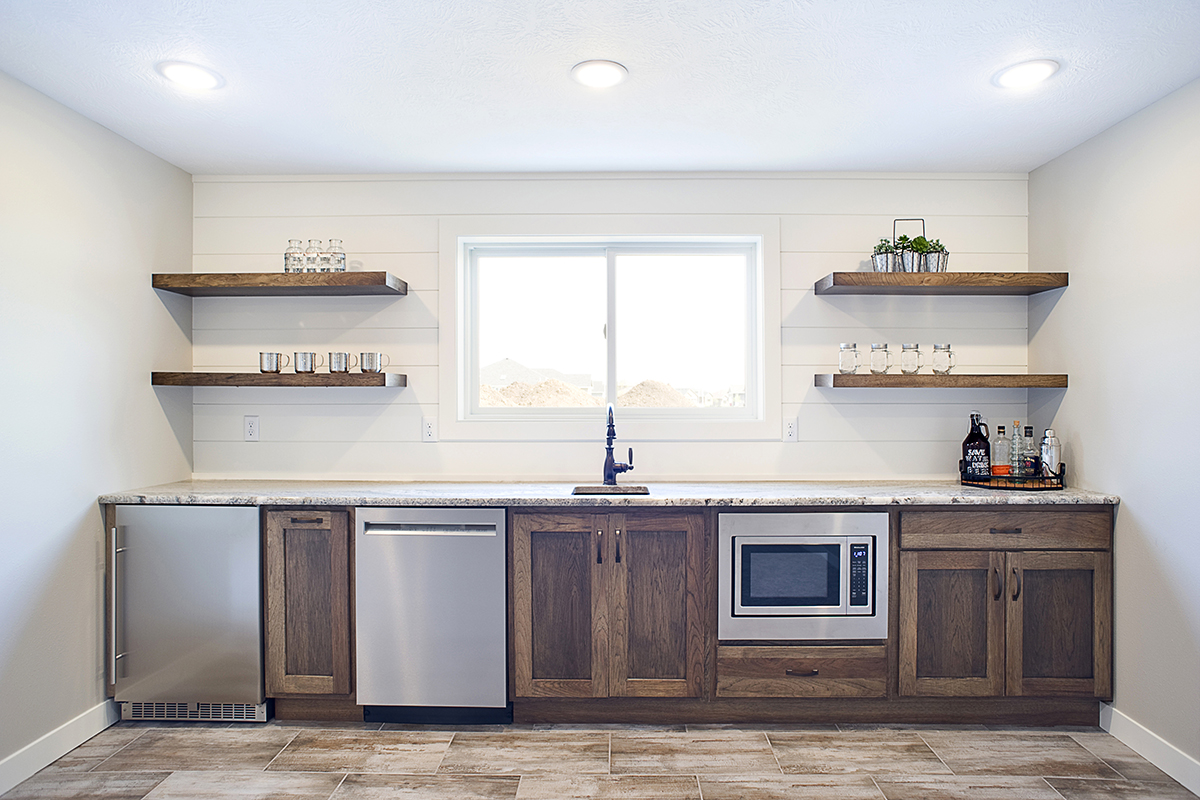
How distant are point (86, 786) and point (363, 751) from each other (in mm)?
850

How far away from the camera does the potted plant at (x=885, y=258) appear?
3113 mm

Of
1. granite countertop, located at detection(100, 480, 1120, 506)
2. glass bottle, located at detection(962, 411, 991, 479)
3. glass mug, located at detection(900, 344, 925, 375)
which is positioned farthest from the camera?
glass mug, located at detection(900, 344, 925, 375)

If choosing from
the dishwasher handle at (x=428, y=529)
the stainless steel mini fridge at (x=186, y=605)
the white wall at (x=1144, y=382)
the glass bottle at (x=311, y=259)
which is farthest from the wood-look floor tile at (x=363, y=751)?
the white wall at (x=1144, y=382)

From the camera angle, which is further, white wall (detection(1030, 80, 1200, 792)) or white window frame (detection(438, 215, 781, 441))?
white window frame (detection(438, 215, 781, 441))

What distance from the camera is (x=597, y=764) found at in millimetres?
2467

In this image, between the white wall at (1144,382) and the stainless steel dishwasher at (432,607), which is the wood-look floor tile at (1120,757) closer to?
the white wall at (1144,382)

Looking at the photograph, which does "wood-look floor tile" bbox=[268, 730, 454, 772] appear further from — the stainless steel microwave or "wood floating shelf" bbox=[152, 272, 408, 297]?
"wood floating shelf" bbox=[152, 272, 408, 297]

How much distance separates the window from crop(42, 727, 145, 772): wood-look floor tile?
1808 millimetres

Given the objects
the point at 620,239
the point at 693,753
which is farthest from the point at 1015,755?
the point at 620,239

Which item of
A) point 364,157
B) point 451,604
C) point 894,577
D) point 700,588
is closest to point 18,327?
point 364,157

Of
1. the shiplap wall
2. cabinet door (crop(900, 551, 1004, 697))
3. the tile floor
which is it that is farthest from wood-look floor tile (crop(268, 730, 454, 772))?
cabinet door (crop(900, 551, 1004, 697))

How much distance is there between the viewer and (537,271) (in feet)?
11.5

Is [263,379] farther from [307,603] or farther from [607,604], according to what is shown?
[607,604]

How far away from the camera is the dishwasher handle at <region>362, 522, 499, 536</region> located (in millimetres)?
2719
